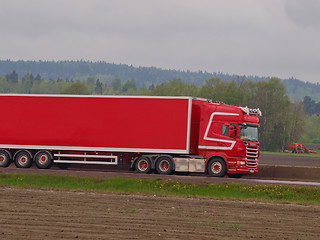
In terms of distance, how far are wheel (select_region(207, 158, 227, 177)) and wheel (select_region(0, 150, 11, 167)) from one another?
1152 centimetres

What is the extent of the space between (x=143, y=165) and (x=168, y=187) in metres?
5.28

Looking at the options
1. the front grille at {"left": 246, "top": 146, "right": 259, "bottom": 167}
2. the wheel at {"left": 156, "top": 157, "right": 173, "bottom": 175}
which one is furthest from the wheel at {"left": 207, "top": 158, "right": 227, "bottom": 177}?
the wheel at {"left": 156, "top": 157, "right": 173, "bottom": 175}

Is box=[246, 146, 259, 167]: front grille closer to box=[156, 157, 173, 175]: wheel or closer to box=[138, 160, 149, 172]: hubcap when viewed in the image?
box=[156, 157, 173, 175]: wheel

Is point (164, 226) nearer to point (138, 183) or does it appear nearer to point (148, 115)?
point (138, 183)

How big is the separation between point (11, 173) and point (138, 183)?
6.72m

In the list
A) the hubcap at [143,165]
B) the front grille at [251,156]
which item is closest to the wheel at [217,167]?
the front grille at [251,156]

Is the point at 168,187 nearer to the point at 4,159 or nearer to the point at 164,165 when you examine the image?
the point at 164,165

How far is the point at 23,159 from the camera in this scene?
32750mm

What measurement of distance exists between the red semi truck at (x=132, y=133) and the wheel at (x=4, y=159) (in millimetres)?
57

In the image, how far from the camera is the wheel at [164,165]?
30.4m

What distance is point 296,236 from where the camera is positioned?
50.9ft

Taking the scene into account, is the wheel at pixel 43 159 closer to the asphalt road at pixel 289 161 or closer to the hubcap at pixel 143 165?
the hubcap at pixel 143 165

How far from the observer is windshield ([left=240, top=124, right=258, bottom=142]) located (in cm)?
3005

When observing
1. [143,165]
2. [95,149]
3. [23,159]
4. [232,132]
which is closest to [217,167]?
[232,132]
